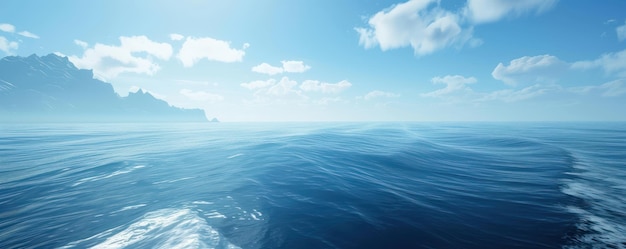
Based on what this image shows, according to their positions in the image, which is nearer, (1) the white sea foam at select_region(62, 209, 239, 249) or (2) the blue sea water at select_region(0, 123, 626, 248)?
(1) the white sea foam at select_region(62, 209, 239, 249)

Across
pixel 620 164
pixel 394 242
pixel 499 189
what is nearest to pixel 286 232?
pixel 394 242

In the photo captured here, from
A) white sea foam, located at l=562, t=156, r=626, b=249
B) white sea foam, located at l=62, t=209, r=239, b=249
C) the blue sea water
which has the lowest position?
white sea foam, located at l=62, t=209, r=239, b=249

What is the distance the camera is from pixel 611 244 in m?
5.47

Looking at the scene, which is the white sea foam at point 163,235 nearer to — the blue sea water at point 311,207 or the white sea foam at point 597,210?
the blue sea water at point 311,207

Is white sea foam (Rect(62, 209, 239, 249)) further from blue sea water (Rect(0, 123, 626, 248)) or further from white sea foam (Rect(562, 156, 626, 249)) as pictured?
white sea foam (Rect(562, 156, 626, 249))

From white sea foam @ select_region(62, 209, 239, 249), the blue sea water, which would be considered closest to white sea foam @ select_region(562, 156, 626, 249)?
the blue sea water

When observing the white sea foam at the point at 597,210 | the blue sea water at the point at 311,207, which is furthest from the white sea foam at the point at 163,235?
the white sea foam at the point at 597,210

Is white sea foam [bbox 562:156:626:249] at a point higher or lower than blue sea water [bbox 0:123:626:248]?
higher

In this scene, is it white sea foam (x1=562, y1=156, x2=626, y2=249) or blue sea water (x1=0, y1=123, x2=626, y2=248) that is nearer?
white sea foam (x1=562, y1=156, x2=626, y2=249)

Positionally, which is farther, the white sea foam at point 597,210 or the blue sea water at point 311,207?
the blue sea water at point 311,207

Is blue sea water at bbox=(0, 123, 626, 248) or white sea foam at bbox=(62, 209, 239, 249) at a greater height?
blue sea water at bbox=(0, 123, 626, 248)

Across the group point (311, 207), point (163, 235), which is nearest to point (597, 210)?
point (311, 207)

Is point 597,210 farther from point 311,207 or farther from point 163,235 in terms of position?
point 163,235

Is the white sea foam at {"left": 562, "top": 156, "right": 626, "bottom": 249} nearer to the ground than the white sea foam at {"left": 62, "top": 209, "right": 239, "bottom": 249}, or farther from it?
farther from it
